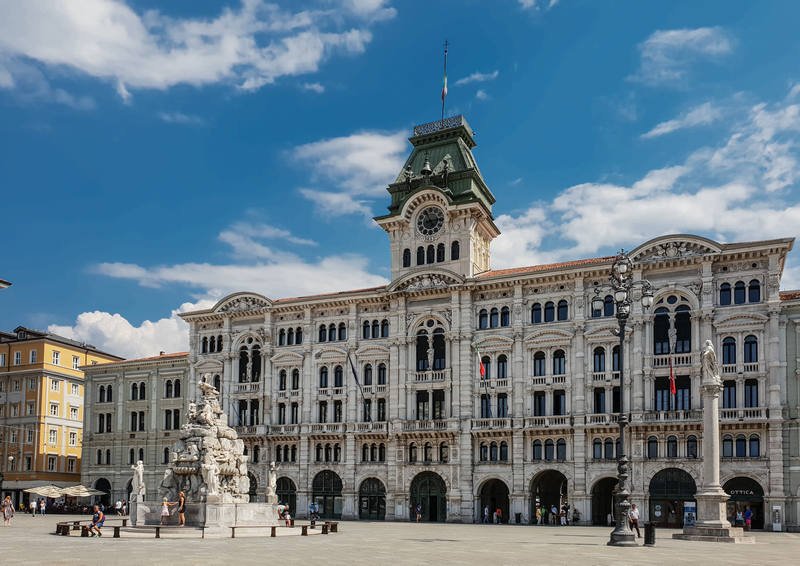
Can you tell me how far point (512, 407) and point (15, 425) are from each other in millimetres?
53874

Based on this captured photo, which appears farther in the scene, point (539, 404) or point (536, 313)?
point (536, 313)

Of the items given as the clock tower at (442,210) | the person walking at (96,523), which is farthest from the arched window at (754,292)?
the person walking at (96,523)

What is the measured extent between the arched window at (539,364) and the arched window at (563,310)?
3.12 m

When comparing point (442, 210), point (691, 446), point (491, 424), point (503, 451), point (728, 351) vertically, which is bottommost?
point (503, 451)

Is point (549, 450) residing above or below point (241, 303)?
below

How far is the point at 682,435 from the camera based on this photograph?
197 feet

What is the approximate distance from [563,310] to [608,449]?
34.5ft

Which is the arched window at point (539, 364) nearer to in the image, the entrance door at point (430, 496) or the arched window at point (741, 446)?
the entrance door at point (430, 496)

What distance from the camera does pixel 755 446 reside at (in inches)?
2285

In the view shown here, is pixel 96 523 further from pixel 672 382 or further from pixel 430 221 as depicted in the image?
pixel 430 221

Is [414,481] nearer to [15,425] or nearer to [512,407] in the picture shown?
[512,407]

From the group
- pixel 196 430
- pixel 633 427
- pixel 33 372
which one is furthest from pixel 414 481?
pixel 33 372

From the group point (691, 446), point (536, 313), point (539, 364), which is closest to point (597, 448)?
point (691, 446)

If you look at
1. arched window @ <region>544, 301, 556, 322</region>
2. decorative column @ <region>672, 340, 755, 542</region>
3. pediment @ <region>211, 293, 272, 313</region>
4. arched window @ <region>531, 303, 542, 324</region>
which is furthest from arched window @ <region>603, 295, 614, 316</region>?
pediment @ <region>211, 293, 272, 313</region>
